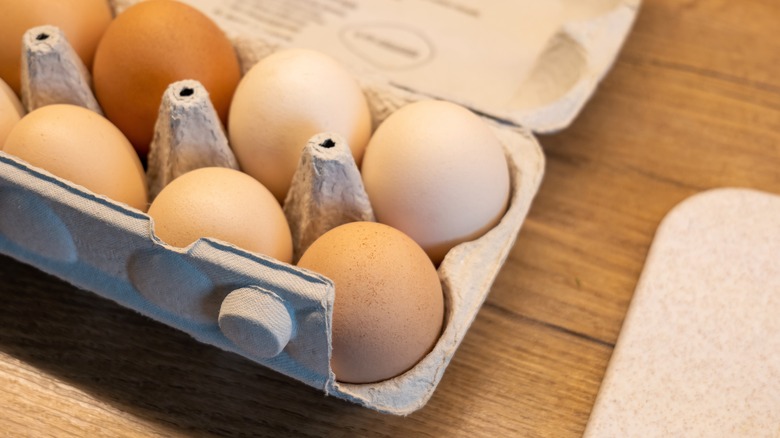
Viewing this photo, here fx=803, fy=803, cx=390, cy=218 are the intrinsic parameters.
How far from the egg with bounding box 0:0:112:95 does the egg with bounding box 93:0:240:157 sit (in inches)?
1.5

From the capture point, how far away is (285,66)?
2.03 ft

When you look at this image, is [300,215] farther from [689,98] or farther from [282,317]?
[689,98]

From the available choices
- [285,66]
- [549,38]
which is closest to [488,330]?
[285,66]

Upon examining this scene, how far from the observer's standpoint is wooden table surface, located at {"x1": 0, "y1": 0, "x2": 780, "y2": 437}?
0.58 m

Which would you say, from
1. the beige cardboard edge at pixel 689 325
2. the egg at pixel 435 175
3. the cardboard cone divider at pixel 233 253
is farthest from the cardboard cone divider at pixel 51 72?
the beige cardboard edge at pixel 689 325

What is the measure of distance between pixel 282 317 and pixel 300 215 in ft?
0.44

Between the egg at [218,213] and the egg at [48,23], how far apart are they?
20 cm

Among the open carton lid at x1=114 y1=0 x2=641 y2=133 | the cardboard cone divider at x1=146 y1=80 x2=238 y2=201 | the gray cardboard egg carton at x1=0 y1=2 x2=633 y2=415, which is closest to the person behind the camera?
the gray cardboard egg carton at x1=0 y1=2 x2=633 y2=415

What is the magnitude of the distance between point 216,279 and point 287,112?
0.51 ft

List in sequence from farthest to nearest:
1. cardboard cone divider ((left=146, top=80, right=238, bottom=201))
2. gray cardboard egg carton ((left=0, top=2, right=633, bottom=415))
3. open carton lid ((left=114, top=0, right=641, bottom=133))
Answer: open carton lid ((left=114, top=0, right=641, bottom=133)) < cardboard cone divider ((left=146, top=80, right=238, bottom=201)) < gray cardboard egg carton ((left=0, top=2, right=633, bottom=415))

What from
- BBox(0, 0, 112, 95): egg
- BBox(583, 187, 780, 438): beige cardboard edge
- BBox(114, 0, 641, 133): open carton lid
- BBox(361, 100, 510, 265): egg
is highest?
BBox(0, 0, 112, 95): egg

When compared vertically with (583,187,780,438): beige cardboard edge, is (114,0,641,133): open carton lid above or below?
above

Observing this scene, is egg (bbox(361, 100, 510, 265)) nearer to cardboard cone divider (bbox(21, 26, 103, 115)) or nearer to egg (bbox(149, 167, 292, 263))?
egg (bbox(149, 167, 292, 263))

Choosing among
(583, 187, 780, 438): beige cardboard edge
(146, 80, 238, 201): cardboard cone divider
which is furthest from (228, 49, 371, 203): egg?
(583, 187, 780, 438): beige cardboard edge
